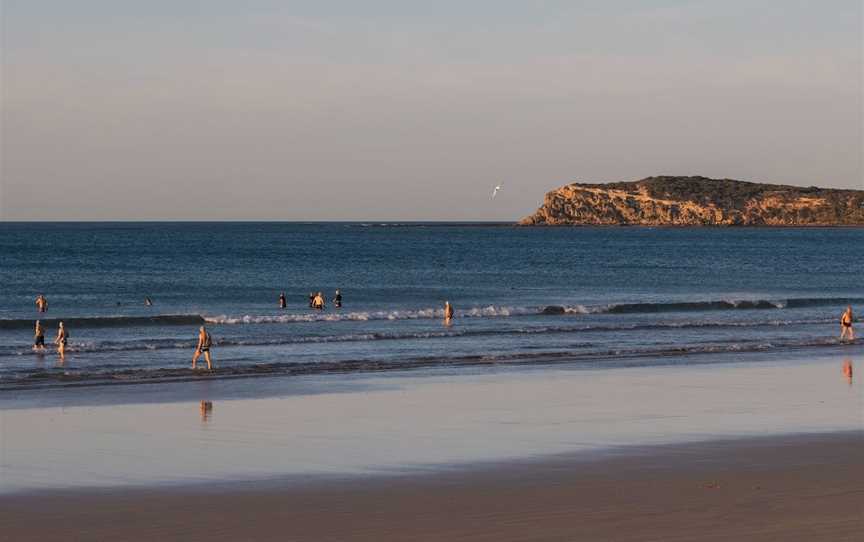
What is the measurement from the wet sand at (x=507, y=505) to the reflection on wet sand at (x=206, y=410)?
20.7ft

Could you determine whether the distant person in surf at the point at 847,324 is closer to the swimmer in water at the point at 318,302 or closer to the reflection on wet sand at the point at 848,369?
the reflection on wet sand at the point at 848,369

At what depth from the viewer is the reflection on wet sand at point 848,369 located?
28.6 metres

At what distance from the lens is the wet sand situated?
13.5m

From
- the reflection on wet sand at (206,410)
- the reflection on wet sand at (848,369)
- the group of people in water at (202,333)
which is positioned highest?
the group of people in water at (202,333)

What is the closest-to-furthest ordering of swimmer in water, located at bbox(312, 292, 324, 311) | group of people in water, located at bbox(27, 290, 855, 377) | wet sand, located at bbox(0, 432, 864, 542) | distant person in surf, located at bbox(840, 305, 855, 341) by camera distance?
wet sand, located at bbox(0, 432, 864, 542) → group of people in water, located at bbox(27, 290, 855, 377) → distant person in surf, located at bbox(840, 305, 855, 341) → swimmer in water, located at bbox(312, 292, 324, 311)

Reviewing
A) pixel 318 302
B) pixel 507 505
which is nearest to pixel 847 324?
pixel 318 302

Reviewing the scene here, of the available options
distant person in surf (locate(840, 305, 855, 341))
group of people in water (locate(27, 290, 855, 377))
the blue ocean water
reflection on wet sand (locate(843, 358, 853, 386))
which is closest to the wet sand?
reflection on wet sand (locate(843, 358, 853, 386))

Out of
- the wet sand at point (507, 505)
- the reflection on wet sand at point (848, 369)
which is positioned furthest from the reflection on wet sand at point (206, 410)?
the reflection on wet sand at point (848, 369)

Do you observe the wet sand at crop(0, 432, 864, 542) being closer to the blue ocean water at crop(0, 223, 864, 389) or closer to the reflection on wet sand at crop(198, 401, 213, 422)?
the reflection on wet sand at crop(198, 401, 213, 422)

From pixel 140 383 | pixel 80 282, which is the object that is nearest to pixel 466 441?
pixel 140 383

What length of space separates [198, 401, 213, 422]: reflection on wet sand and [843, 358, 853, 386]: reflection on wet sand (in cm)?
1412

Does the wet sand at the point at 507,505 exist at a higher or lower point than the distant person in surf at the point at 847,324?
lower

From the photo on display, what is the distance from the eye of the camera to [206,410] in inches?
926

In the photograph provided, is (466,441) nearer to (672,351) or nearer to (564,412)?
(564,412)
